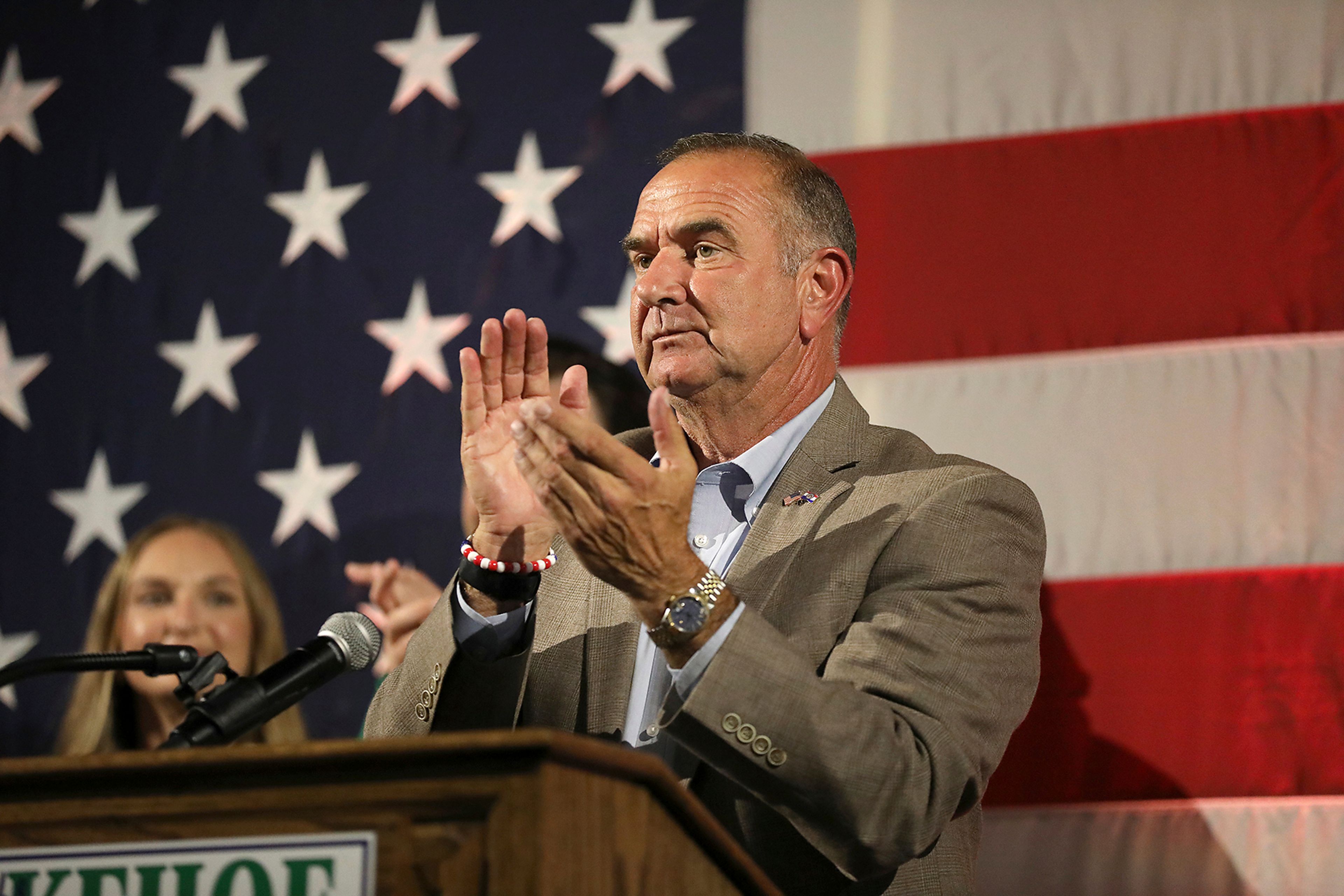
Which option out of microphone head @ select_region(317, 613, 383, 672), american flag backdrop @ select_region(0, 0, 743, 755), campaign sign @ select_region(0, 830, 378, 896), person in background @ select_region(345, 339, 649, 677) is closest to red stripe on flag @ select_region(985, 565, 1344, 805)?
person in background @ select_region(345, 339, 649, 677)

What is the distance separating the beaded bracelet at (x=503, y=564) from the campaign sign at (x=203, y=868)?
2.21 ft

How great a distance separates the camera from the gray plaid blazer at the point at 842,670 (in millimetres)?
1309

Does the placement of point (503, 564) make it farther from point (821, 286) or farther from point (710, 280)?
point (821, 286)

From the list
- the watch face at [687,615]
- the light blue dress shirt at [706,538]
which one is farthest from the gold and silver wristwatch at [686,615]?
the light blue dress shirt at [706,538]

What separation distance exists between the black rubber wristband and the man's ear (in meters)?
0.62

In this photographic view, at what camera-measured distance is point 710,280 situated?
6.24ft

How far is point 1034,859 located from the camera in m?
2.35

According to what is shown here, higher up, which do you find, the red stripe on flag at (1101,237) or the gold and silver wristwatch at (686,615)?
the red stripe on flag at (1101,237)

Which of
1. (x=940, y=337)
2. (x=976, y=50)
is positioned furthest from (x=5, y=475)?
(x=976, y=50)

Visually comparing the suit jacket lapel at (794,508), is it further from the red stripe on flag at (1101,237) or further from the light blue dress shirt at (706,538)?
the red stripe on flag at (1101,237)

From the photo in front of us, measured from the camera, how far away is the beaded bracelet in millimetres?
1619

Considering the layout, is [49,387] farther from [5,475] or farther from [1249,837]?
[1249,837]

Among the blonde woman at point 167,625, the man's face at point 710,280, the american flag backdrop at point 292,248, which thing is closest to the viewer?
the man's face at point 710,280

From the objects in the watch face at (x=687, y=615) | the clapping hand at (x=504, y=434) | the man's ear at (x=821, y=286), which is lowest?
the watch face at (x=687, y=615)
